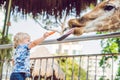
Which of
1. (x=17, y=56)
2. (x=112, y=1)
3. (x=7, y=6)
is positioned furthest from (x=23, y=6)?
(x=17, y=56)

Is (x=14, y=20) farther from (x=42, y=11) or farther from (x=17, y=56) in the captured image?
(x=17, y=56)

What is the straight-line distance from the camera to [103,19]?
2.71 m

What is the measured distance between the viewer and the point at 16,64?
2189 millimetres

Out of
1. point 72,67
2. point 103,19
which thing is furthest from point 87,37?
point 103,19

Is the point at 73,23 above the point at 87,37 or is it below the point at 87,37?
above

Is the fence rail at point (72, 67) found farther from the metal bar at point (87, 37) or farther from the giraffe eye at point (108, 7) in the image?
the giraffe eye at point (108, 7)

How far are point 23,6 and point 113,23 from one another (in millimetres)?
2617

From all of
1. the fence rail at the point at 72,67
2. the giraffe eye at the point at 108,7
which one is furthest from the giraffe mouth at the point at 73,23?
the giraffe eye at the point at 108,7

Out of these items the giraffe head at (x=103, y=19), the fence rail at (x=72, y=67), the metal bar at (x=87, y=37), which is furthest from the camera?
the giraffe head at (x=103, y=19)

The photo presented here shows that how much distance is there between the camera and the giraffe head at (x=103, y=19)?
2621mm

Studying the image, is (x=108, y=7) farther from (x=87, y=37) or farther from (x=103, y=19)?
(x=87, y=37)

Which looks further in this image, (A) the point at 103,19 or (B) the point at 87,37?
(A) the point at 103,19

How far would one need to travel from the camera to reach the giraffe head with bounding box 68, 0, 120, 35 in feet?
8.60

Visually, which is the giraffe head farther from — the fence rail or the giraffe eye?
the fence rail
